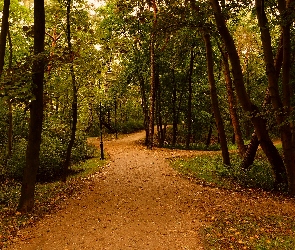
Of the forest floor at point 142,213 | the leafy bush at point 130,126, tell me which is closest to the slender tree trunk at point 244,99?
the forest floor at point 142,213

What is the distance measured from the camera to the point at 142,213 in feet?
33.6

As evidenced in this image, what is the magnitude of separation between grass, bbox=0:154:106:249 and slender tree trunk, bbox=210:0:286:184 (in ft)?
24.3

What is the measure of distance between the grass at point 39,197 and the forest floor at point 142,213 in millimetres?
330

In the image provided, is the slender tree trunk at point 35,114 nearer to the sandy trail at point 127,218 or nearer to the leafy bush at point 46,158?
the sandy trail at point 127,218

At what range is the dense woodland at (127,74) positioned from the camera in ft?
33.4

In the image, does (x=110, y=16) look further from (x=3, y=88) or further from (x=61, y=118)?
(x=3, y=88)

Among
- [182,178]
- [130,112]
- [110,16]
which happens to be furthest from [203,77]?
[182,178]

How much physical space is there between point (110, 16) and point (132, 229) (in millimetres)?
20681

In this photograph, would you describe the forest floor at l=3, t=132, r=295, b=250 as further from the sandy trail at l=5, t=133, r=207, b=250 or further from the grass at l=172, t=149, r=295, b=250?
the grass at l=172, t=149, r=295, b=250

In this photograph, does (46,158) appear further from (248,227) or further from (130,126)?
(130,126)

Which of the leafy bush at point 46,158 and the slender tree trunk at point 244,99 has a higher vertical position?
the slender tree trunk at point 244,99

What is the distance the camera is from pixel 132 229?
895cm

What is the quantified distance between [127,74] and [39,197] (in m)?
17.4

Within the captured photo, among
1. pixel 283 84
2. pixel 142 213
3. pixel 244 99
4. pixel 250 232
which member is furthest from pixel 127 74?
pixel 250 232
